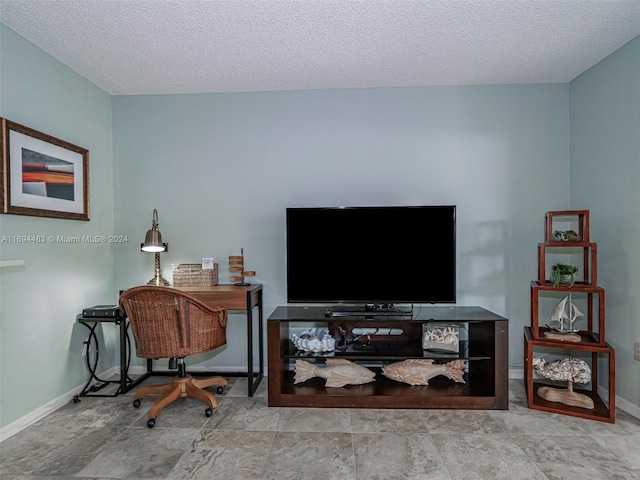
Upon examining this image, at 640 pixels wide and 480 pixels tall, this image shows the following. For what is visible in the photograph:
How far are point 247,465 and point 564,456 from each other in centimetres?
167

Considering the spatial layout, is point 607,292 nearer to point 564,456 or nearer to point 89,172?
point 564,456

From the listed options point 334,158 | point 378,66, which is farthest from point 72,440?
point 378,66

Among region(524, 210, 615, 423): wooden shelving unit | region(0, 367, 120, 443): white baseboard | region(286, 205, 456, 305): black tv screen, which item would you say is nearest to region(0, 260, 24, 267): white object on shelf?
region(0, 367, 120, 443): white baseboard

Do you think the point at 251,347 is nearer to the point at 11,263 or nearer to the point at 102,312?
the point at 102,312

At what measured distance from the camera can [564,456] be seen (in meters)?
1.91

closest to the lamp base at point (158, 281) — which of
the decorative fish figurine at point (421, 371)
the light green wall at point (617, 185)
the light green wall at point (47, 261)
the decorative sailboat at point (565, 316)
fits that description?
the light green wall at point (47, 261)

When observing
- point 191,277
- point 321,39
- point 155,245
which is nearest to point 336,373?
point 191,277

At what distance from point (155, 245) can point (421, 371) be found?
7.34ft

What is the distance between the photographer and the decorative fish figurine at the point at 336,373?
264 cm

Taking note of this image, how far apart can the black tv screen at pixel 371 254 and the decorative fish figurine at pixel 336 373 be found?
49 cm

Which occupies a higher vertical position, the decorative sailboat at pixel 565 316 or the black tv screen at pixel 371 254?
the black tv screen at pixel 371 254

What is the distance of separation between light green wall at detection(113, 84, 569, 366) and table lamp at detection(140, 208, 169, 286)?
0.18 meters

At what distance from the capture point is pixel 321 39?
230 cm

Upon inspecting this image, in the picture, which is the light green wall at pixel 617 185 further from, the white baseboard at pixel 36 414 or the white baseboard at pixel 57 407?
the white baseboard at pixel 36 414
